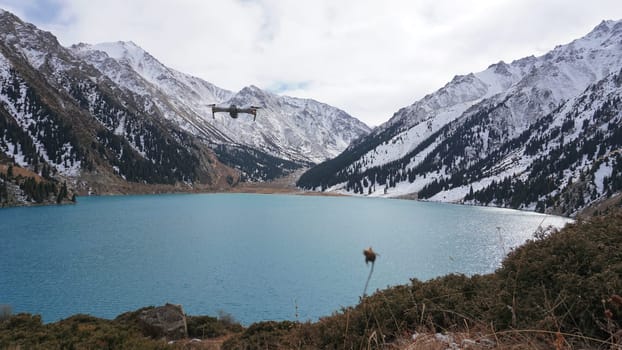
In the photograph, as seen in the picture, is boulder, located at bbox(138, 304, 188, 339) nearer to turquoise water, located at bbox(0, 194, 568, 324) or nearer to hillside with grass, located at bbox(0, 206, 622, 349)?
turquoise water, located at bbox(0, 194, 568, 324)

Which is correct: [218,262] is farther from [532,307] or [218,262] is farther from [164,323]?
[532,307]

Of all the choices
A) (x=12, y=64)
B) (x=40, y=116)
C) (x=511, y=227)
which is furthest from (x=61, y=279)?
(x=12, y=64)

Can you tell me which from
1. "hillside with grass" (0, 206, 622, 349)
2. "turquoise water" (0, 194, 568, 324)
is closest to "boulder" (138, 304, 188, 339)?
"turquoise water" (0, 194, 568, 324)

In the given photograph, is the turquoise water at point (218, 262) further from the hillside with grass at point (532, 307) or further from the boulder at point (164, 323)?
the boulder at point (164, 323)

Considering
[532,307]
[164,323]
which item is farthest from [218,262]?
[532,307]

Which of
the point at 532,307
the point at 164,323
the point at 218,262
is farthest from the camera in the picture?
the point at 218,262
